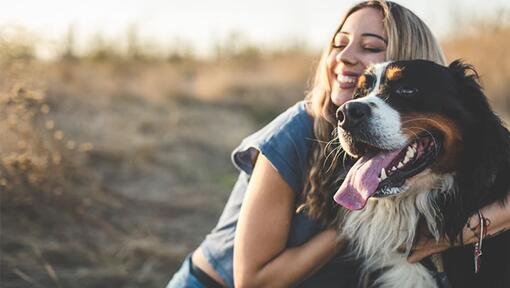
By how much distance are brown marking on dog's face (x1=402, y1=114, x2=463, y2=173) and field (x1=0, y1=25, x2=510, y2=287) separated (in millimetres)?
1154

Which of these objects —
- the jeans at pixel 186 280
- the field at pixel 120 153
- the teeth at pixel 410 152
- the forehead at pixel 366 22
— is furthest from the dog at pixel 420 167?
the field at pixel 120 153

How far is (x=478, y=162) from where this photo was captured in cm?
273

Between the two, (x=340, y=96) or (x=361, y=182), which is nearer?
(x=361, y=182)

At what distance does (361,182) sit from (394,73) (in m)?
0.49

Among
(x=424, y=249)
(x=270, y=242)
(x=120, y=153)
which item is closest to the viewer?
(x=424, y=249)

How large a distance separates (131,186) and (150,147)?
2.88 feet

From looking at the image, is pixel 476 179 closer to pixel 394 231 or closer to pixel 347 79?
pixel 394 231

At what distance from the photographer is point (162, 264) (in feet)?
15.6

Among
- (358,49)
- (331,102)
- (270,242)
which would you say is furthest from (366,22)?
(270,242)

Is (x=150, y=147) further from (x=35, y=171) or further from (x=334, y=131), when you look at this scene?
(x=334, y=131)

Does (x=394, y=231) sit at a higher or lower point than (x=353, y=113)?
lower

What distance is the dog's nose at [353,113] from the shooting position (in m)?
2.61

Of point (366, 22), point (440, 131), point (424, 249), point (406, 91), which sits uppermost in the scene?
point (366, 22)

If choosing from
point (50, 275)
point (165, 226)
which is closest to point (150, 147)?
point (165, 226)
